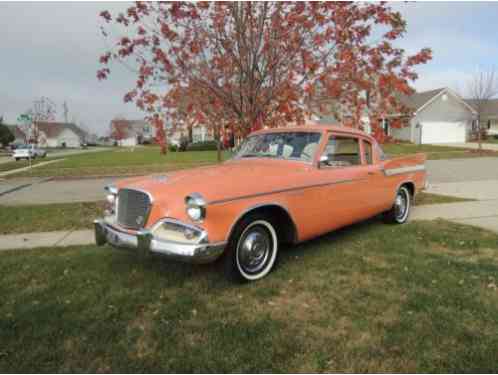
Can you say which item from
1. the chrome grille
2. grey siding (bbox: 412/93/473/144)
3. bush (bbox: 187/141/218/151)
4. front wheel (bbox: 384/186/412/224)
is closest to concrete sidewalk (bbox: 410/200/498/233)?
front wheel (bbox: 384/186/412/224)

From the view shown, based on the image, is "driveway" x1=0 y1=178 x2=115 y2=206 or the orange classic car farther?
"driveway" x1=0 y1=178 x2=115 y2=206

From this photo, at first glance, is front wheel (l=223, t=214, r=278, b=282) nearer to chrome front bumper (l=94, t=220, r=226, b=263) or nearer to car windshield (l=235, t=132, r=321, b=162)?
chrome front bumper (l=94, t=220, r=226, b=263)

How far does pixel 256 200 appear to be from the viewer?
139 inches

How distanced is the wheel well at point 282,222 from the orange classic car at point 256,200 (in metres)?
0.01

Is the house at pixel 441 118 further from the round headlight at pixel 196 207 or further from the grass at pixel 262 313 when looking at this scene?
the round headlight at pixel 196 207

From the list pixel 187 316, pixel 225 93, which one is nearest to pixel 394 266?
pixel 187 316

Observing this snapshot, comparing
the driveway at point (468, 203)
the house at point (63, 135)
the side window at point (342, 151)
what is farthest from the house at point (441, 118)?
the house at point (63, 135)

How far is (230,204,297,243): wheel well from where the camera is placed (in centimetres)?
375

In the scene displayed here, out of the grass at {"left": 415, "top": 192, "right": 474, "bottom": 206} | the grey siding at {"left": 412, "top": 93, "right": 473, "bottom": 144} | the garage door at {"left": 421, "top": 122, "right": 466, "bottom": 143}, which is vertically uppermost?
the grey siding at {"left": 412, "top": 93, "right": 473, "bottom": 144}

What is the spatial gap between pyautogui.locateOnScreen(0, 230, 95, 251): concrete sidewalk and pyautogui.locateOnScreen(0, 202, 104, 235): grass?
0.30 metres

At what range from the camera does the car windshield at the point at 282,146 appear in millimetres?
4410

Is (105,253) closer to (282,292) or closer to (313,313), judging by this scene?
(282,292)

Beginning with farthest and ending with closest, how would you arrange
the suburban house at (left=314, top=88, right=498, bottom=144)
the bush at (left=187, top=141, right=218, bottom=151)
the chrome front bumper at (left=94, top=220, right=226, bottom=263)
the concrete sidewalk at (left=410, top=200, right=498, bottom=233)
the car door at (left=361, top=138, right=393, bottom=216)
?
the bush at (left=187, top=141, right=218, bottom=151), the suburban house at (left=314, top=88, right=498, bottom=144), the concrete sidewalk at (left=410, top=200, right=498, bottom=233), the car door at (left=361, top=138, right=393, bottom=216), the chrome front bumper at (left=94, top=220, right=226, bottom=263)

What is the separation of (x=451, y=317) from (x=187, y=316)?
2.33m
